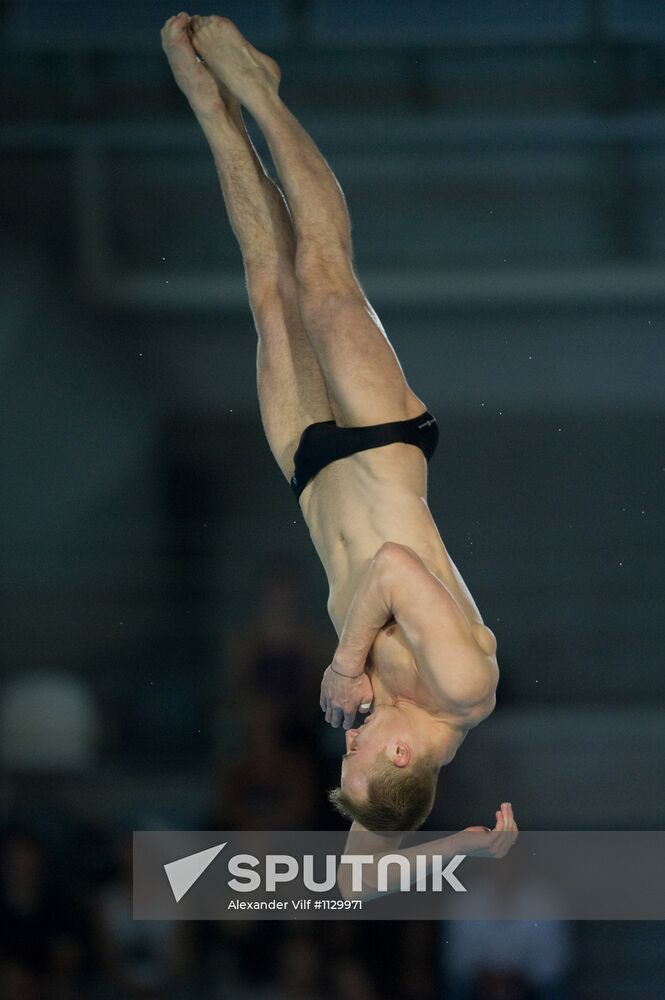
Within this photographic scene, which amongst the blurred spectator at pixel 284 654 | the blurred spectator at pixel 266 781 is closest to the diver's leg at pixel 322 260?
the blurred spectator at pixel 284 654

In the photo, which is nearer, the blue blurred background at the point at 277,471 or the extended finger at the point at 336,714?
the extended finger at the point at 336,714

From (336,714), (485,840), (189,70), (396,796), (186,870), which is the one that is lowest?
(186,870)

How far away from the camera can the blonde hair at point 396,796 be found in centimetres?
279

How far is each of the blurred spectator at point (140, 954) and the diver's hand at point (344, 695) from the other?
151 cm

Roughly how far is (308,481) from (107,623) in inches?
64.6

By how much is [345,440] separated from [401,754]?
78 cm

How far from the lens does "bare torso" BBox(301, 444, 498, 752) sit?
291 cm

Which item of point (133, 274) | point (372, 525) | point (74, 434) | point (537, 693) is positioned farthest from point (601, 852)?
point (133, 274)

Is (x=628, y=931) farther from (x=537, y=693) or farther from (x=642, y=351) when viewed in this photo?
(x=642, y=351)

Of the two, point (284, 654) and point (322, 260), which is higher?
point (322, 260)

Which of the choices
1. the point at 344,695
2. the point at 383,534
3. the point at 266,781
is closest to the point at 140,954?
the point at 266,781

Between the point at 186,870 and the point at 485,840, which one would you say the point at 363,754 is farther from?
the point at 186,870

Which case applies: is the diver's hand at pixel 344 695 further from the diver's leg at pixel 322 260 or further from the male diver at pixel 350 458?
the diver's leg at pixel 322 260

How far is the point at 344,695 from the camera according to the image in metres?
2.87
